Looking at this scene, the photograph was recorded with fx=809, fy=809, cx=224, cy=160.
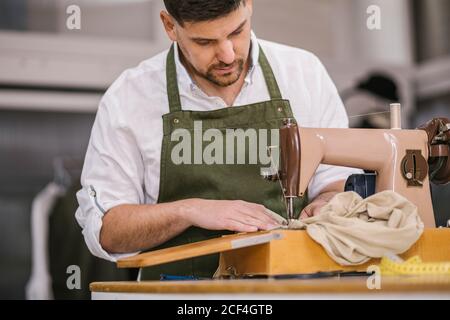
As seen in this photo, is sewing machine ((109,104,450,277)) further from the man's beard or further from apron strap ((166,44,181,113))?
apron strap ((166,44,181,113))

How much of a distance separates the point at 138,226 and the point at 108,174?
16 centimetres

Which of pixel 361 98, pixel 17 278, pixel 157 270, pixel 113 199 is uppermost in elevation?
pixel 361 98

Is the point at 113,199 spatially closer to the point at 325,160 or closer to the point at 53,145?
the point at 325,160

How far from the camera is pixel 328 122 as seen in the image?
2.09m

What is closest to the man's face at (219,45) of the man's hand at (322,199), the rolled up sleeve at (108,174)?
the rolled up sleeve at (108,174)

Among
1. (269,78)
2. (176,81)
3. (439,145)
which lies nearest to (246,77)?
Result: (269,78)

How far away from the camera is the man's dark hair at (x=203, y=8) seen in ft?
5.89

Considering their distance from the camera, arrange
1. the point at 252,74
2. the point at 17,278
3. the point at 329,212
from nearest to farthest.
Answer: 1. the point at 329,212
2. the point at 252,74
3. the point at 17,278

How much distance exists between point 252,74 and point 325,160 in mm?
446

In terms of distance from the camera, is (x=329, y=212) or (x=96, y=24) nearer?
(x=329, y=212)

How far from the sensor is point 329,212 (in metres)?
1.57

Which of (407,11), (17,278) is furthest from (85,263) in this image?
(407,11)

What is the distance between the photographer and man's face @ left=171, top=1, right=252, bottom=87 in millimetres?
1834

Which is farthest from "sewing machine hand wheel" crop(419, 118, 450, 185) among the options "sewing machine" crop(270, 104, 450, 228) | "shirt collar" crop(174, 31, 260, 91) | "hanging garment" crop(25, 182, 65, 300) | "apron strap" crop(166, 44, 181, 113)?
"hanging garment" crop(25, 182, 65, 300)
